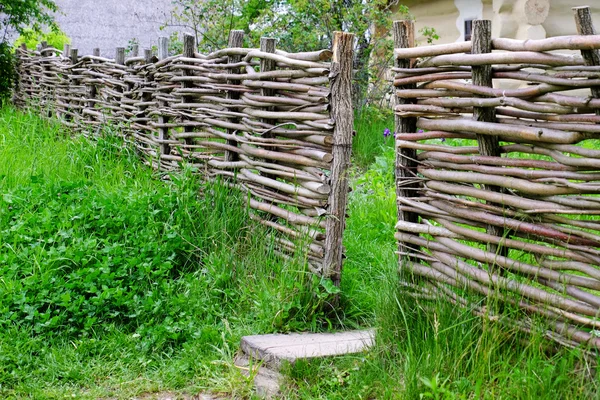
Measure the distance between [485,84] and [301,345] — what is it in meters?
1.60

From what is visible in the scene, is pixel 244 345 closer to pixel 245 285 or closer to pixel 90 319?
pixel 245 285

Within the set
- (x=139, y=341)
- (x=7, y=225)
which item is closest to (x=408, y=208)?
(x=139, y=341)

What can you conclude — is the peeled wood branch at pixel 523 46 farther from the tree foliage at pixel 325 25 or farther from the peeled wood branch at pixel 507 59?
the tree foliage at pixel 325 25

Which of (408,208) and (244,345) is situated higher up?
(408,208)

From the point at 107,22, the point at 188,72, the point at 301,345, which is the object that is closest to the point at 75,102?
the point at 188,72

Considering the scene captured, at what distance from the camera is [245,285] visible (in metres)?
4.24

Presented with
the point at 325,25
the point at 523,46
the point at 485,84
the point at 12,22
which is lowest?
the point at 485,84

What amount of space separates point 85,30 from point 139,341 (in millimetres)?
16887

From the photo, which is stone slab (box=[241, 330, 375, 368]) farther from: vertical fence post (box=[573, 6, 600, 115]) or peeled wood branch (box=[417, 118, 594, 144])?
vertical fence post (box=[573, 6, 600, 115])

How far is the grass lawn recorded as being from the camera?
113 inches

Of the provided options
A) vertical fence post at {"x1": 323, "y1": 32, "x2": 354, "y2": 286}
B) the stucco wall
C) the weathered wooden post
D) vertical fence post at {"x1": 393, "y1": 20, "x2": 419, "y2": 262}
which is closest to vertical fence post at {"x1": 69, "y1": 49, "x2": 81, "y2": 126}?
the weathered wooden post

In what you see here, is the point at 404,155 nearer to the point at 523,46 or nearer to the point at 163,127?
the point at 523,46

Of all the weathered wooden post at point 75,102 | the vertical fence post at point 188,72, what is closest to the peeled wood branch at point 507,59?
the vertical fence post at point 188,72

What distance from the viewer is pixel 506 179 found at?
9.61 feet
